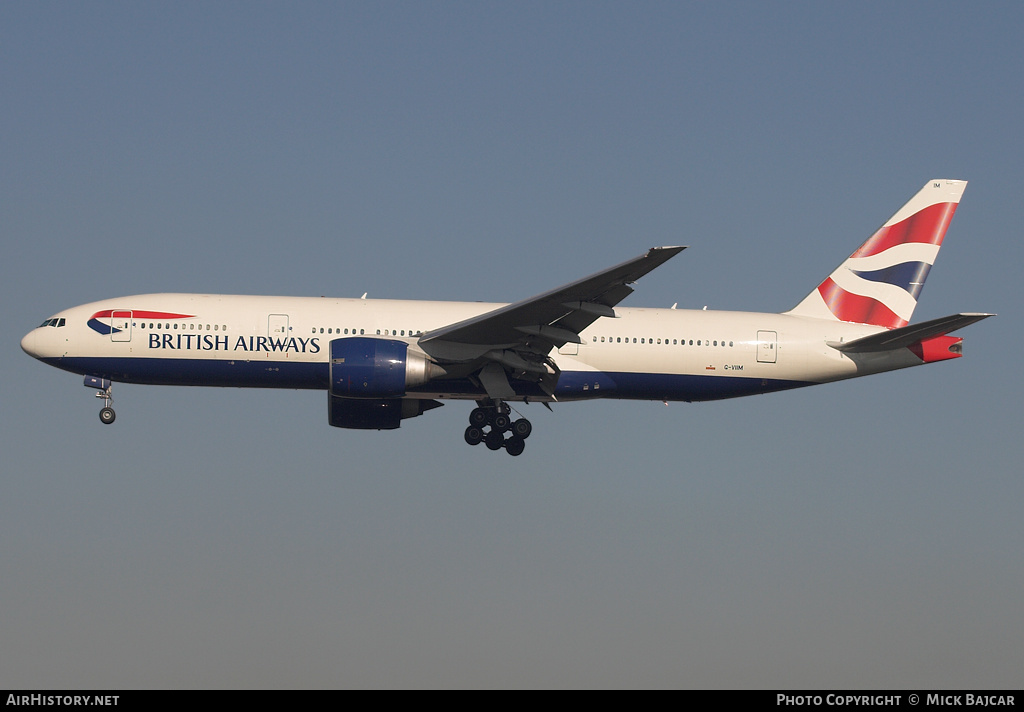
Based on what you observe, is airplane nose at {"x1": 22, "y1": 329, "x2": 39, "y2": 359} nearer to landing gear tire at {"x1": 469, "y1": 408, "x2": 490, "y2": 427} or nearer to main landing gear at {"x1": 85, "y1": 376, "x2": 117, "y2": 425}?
main landing gear at {"x1": 85, "y1": 376, "x2": 117, "y2": 425}

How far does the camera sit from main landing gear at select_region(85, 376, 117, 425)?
3441 centimetres

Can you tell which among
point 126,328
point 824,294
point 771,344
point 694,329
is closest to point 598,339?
point 694,329

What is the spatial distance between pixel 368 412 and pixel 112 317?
7.52 metres

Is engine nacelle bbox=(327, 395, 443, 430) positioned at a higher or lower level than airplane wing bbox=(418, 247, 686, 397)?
lower

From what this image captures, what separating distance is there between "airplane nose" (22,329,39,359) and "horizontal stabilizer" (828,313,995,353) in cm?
2215

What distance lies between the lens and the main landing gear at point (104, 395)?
34.4m

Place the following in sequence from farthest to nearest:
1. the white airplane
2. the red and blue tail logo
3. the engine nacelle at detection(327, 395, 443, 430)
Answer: the engine nacelle at detection(327, 395, 443, 430) < the red and blue tail logo < the white airplane

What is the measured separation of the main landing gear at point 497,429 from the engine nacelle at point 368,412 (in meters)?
1.87

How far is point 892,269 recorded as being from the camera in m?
38.6

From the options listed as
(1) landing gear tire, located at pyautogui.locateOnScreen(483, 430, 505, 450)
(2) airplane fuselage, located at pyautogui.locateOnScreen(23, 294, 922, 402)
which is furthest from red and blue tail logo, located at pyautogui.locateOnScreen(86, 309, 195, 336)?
(1) landing gear tire, located at pyautogui.locateOnScreen(483, 430, 505, 450)

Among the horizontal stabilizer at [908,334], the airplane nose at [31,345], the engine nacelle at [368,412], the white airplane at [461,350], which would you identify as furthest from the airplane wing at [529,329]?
the airplane nose at [31,345]
